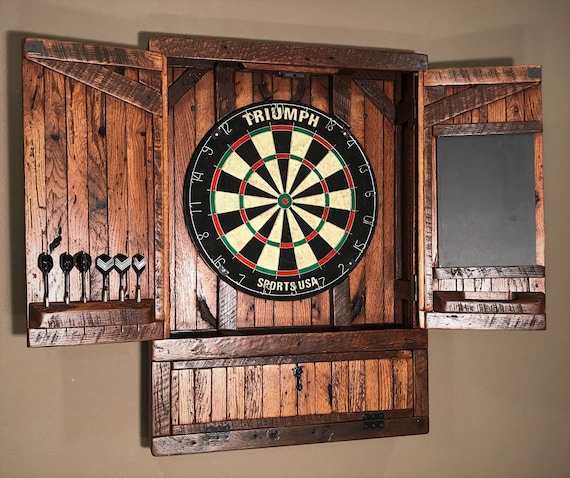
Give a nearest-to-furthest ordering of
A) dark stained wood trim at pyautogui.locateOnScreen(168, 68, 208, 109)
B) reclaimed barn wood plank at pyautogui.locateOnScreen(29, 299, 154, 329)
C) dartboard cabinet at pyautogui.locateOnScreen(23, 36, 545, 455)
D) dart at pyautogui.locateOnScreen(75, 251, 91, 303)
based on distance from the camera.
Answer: reclaimed barn wood plank at pyautogui.locateOnScreen(29, 299, 154, 329) < dart at pyautogui.locateOnScreen(75, 251, 91, 303) < dartboard cabinet at pyautogui.locateOnScreen(23, 36, 545, 455) < dark stained wood trim at pyautogui.locateOnScreen(168, 68, 208, 109)

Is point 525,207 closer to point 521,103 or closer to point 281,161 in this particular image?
point 521,103

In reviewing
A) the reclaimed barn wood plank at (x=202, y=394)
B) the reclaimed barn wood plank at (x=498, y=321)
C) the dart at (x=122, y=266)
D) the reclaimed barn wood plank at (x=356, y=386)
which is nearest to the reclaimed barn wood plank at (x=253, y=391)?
the reclaimed barn wood plank at (x=202, y=394)

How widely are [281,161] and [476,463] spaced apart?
179 cm

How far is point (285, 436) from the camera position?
10.2 feet

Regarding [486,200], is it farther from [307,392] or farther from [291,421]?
[291,421]

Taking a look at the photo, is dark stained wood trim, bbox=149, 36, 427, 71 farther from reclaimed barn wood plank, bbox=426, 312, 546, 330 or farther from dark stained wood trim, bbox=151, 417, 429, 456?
dark stained wood trim, bbox=151, 417, 429, 456

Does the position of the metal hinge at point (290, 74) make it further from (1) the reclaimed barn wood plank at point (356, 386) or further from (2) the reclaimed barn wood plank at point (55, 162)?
(1) the reclaimed barn wood plank at point (356, 386)

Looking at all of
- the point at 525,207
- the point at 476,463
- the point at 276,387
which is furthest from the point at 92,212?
the point at 476,463

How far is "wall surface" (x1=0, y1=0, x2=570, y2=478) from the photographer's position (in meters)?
3.03

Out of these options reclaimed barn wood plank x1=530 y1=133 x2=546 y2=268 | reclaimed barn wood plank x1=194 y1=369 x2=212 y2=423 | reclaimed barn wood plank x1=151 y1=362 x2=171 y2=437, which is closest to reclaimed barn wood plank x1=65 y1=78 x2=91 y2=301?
reclaimed barn wood plank x1=151 y1=362 x2=171 y2=437

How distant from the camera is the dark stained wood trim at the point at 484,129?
3.11 m

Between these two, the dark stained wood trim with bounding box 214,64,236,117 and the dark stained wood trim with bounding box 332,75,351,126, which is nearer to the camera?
the dark stained wood trim with bounding box 214,64,236,117

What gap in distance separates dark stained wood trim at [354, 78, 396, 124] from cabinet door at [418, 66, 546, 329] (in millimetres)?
246

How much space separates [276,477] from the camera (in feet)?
11.0
